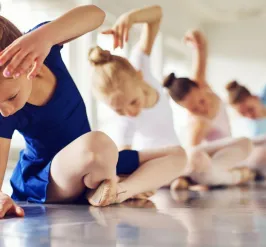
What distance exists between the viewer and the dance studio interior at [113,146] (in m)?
0.81

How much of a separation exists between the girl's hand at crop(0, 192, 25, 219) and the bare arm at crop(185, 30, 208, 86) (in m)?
1.25

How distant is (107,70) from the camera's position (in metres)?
Answer: 1.51

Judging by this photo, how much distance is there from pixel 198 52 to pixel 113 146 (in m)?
1.10

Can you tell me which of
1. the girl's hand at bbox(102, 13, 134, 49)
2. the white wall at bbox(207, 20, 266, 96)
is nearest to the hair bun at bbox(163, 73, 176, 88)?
the girl's hand at bbox(102, 13, 134, 49)

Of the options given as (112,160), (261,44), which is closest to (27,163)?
(112,160)

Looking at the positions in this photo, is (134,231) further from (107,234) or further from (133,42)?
(133,42)

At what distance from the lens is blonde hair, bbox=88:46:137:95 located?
1.48 metres

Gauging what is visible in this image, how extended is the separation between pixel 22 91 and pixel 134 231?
1.16 feet

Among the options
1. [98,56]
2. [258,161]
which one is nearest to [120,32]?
[98,56]

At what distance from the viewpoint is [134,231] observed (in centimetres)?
77

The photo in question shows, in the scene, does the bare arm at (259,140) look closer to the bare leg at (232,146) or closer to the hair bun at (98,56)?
the bare leg at (232,146)

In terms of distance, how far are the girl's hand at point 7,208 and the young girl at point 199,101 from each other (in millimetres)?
1126

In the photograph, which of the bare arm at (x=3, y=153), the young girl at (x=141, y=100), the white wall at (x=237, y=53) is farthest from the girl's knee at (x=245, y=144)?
the white wall at (x=237, y=53)

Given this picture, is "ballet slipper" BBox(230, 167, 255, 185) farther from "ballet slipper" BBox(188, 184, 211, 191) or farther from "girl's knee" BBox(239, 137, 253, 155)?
"ballet slipper" BBox(188, 184, 211, 191)
